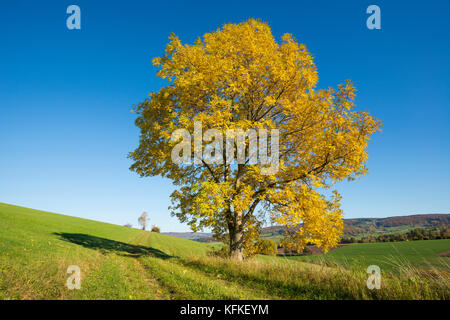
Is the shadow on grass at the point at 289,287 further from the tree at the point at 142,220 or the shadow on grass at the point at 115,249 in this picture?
the tree at the point at 142,220

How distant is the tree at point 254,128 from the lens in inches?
433

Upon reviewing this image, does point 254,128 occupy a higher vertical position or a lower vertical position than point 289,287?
higher

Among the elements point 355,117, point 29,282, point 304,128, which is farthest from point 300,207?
point 29,282

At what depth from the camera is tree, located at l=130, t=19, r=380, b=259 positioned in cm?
1099

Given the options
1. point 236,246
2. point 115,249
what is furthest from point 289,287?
point 115,249

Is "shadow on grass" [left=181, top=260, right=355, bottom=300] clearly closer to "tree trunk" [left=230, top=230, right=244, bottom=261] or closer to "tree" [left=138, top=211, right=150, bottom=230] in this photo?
"tree trunk" [left=230, top=230, right=244, bottom=261]

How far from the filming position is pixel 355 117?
1117 centimetres

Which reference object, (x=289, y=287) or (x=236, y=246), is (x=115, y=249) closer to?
(x=236, y=246)

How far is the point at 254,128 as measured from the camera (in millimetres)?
12516

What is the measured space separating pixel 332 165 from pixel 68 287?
40.0ft

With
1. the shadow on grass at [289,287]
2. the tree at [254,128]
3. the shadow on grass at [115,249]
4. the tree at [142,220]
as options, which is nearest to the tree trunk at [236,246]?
the tree at [254,128]

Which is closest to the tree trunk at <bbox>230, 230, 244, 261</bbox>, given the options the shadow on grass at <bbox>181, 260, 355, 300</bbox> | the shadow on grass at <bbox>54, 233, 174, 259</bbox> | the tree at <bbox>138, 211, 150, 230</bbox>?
the shadow on grass at <bbox>181, 260, 355, 300</bbox>

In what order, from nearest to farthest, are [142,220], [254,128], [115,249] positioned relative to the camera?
1. [254,128]
2. [115,249]
3. [142,220]

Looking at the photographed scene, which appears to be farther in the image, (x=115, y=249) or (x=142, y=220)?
(x=142, y=220)
